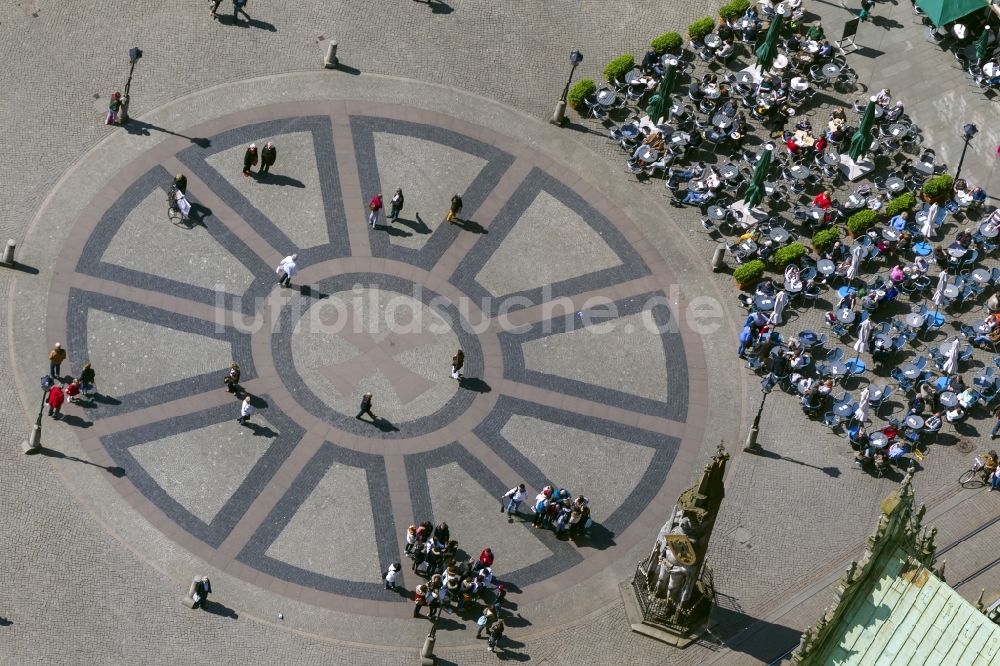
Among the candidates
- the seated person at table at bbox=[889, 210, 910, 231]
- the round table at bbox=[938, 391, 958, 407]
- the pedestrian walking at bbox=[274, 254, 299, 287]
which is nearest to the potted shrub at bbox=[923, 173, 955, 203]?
the seated person at table at bbox=[889, 210, 910, 231]

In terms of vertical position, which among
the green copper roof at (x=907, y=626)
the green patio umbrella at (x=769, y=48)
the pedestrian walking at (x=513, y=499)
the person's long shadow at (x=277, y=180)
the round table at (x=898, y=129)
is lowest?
the green copper roof at (x=907, y=626)

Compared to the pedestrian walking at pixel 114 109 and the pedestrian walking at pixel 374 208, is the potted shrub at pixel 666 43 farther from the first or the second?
the pedestrian walking at pixel 114 109

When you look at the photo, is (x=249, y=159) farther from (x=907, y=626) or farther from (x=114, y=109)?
(x=907, y=626)

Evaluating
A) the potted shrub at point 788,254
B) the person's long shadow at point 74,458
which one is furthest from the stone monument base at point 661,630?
the person's long shadow at point 74,458

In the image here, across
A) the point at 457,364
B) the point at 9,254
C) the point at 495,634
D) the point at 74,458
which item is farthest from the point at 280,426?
the point at 9,254

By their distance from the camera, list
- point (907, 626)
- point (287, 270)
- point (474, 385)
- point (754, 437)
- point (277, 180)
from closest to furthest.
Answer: point (907, 626) < point (754, 437) < point (474, 385) < point (287, 270) < point (277, 180)

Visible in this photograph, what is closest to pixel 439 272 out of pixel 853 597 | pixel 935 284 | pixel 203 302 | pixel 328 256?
pixel 328 256

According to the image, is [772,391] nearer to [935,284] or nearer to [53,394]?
[935,284]
